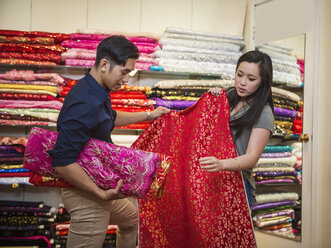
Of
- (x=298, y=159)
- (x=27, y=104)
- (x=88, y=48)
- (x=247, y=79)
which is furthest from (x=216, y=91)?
(x=27, y=104)

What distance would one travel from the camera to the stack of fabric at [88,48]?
280cm

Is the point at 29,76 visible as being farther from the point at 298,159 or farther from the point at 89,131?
the point at 298,159

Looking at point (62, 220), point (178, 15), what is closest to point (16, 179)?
point (62, 220)

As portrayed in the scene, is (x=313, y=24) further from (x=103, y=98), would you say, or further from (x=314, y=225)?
(x=103, y=98)

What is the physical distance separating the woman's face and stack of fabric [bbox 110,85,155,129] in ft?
4.09

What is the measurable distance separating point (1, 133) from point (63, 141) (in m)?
2.05

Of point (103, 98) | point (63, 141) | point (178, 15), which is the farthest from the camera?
point (178, 15)

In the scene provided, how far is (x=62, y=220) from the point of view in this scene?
279cm

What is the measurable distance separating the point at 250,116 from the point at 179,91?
1.32m

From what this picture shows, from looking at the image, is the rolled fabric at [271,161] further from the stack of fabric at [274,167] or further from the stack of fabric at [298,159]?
the stack of fabric at [298,159]

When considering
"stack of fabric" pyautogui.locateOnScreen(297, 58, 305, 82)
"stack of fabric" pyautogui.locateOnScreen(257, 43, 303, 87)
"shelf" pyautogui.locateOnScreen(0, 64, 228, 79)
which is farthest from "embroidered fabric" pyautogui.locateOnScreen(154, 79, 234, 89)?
"stack of fabric" pyautogui.locateOnScreen(297, 58, 305, 82)

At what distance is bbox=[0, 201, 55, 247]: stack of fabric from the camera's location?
266 centimetres

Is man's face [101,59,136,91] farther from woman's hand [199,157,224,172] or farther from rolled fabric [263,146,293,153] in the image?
rolled fabric [263,146,293,153]

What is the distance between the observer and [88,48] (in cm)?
287
